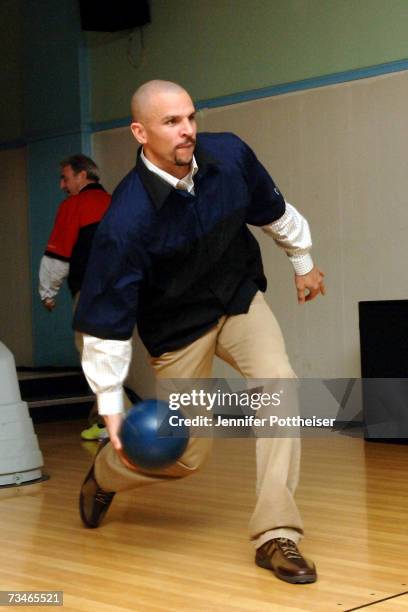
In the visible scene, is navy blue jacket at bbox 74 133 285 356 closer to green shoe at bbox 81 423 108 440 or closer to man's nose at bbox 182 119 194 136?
man's nose at bbox 182 119 194 136

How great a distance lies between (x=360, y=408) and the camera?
7148 mm

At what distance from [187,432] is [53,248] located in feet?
11.8

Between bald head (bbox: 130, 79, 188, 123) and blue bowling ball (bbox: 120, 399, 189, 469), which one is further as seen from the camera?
bald head (bbox: 130, 79, 188, 123)

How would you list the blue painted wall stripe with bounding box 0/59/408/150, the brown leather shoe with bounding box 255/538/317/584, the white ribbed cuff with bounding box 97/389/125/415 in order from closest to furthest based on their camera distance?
the brown leather shoe with bounding box 255/538/317/584 < the white ribbed cuff with bounding box 97/389/125/415 < the blue painted wall stripe with bounding box 0/59/408/150

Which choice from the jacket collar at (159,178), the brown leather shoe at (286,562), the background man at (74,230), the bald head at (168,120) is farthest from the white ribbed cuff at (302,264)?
the background man at (74,230)

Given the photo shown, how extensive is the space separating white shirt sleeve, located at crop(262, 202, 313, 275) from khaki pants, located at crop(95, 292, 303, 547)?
206mm

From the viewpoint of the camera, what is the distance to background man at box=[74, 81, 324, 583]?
11.3ft

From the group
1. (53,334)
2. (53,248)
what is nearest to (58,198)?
(53,334)

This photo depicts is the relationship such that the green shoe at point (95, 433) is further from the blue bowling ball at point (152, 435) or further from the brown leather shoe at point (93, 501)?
the blue bowling ball at point (152, 435)

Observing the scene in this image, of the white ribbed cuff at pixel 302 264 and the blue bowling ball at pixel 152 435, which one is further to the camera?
the white ribbed cuff at pixel 302 264

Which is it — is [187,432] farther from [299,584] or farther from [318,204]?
[318,204]

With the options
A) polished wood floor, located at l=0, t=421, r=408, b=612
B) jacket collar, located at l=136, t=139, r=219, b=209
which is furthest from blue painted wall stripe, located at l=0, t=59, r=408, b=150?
jacket collar, located at l=136, t=139, r=219, b=209

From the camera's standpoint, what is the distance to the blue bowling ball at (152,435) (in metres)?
3.35

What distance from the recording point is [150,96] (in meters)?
3.49
